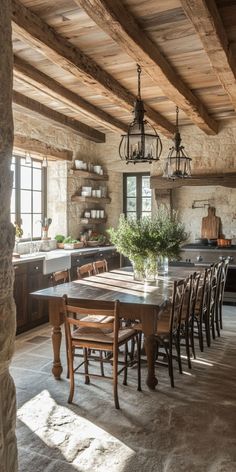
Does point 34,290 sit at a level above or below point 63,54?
below

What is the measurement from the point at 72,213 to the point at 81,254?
3.65 feet

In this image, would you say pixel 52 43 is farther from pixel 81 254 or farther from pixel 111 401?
pixel 81 254

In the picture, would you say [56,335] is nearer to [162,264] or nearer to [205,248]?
[162,264]

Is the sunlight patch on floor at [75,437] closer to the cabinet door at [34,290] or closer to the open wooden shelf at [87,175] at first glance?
the cabinet door at [34,290]

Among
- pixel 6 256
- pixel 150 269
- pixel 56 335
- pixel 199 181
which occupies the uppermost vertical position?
pixel 199 181

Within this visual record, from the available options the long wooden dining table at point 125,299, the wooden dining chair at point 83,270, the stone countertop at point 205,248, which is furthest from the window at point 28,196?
the stone countertop at point 205,248

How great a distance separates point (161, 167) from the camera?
7.43m

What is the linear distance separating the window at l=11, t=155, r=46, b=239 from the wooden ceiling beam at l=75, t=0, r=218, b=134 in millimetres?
2544

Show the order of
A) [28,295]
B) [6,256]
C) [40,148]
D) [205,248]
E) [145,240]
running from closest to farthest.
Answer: [6,256], [145,240], [28,295], [40,148], [205,248]

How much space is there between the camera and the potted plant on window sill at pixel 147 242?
4.03 m

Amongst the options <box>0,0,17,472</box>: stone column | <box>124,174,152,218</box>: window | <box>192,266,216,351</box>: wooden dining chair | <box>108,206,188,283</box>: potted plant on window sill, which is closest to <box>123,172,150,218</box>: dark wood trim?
<box>124,174,152,218</box>: window

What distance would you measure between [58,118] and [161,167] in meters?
2.23

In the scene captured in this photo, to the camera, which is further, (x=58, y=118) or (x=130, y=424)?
(x=58, y=118)

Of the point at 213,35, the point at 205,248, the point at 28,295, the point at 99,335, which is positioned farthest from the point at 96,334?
the point at 205,248
